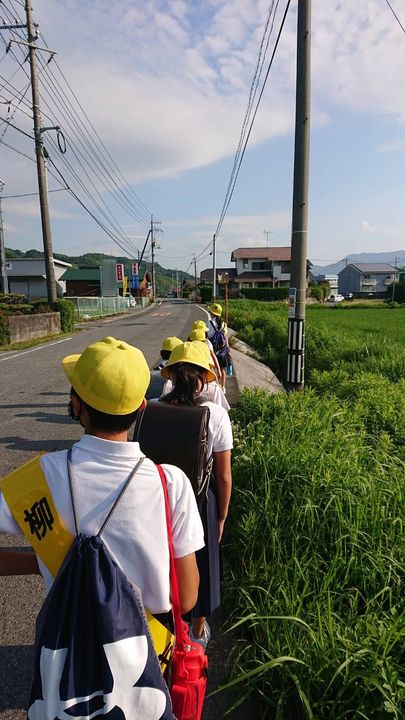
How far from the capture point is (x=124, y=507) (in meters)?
1.19

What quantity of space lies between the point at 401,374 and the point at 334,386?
136cm

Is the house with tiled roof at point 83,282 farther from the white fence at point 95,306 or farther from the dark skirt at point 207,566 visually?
the dark skirt at point 207,566

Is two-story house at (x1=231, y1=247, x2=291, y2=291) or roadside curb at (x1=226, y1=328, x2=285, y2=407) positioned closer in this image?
roadside curb at (x1=226, y1=328, x2=285, y2=407)

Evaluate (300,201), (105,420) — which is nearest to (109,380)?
(105,420)

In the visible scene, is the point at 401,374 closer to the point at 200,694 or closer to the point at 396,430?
the point at 396,430

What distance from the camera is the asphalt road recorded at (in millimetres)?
2184

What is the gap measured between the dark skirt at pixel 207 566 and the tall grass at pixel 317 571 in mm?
196

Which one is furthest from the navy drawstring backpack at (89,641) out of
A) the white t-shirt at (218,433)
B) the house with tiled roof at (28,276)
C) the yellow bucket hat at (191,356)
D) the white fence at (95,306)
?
the house with tiled roof at (28,276)

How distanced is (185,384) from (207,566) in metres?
0.87

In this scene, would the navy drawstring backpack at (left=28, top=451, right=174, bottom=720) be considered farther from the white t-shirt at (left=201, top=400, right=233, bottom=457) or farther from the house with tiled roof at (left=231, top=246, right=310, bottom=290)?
the house with tiled roof at (left=231, top=246, right=310, bottom=290)

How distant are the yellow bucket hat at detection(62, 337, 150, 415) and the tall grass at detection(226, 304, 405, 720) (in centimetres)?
133

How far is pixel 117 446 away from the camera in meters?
1.23

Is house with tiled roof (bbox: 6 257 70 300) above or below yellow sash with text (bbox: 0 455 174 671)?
above

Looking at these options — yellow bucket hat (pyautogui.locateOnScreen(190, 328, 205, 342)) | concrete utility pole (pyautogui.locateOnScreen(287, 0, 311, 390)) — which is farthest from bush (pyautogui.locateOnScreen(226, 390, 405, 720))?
concrete utility pole (pyautogui.locateOnScreen(287, 0, 311, 390))
